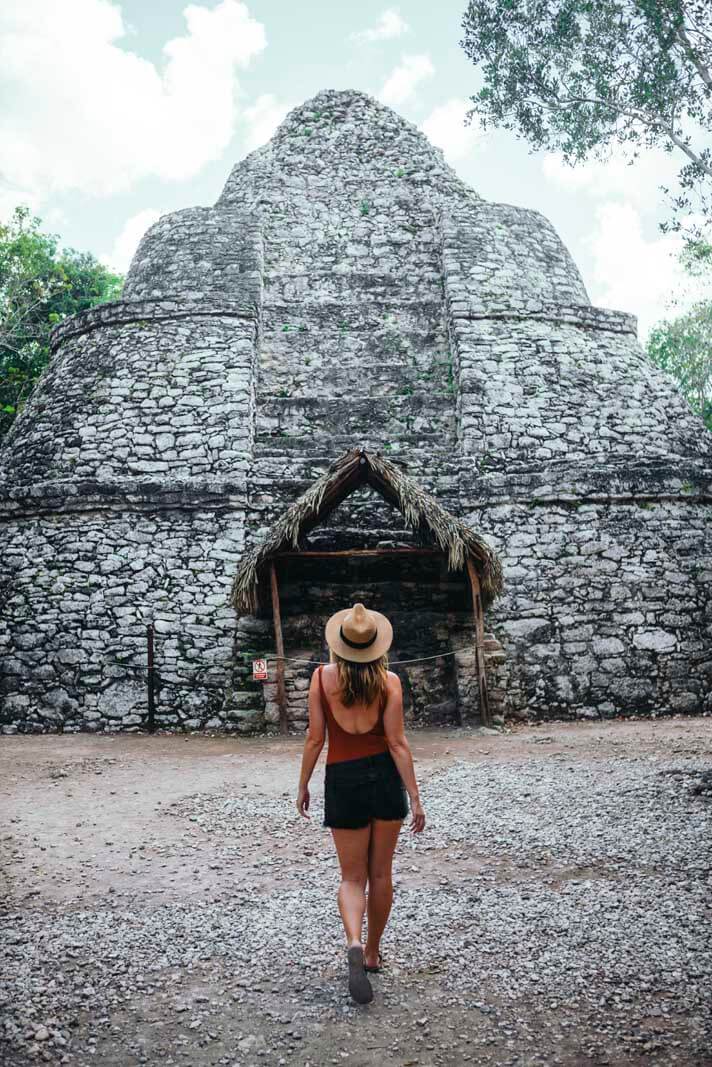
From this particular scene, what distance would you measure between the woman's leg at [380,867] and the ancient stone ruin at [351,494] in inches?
236

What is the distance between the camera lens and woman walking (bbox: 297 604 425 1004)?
3.08 meters

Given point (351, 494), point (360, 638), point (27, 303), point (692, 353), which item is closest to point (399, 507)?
point (351, 494)

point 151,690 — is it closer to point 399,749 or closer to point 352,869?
point 352,869

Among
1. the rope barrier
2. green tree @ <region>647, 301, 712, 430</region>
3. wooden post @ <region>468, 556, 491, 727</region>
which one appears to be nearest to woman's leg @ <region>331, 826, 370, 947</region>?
the rope barrier

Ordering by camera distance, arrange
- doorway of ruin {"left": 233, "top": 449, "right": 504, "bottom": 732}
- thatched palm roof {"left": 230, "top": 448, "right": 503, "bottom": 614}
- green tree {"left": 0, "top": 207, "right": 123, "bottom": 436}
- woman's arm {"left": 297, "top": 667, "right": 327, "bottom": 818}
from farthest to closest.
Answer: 1. green tree {"left": 0, "top": 207, "right": 123, "bottom": 436}
2. doorway of ruin {"left": 233, "top": 449, "right": 504, "bottom": 732}
3. thatched palm roof {"left": 230, "top": 448, "right": 503, "bottom": 614}
4. woman's arm {"left": 297, "top": 667, "right": 327, "bottom": 818}

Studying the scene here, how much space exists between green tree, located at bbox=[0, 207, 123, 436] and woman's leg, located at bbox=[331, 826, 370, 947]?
647 inches

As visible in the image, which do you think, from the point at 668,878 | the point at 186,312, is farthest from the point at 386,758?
the point at 186,312

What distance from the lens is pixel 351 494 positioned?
33.9 feet

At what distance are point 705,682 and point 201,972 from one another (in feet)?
27.3

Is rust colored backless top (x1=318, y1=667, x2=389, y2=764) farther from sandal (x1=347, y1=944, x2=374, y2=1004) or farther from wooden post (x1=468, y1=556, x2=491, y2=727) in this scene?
wooden post (x1=468, y1=556, x2=491, y2=727)

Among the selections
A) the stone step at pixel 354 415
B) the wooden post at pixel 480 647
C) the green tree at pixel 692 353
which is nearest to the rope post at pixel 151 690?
the stone step at pixel 354 415

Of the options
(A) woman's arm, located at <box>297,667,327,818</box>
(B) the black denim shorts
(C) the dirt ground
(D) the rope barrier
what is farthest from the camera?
(D) the rope barrier

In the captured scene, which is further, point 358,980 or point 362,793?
point 362,793

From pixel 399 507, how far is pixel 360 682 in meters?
6.21
